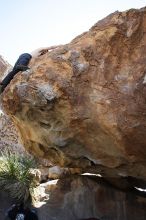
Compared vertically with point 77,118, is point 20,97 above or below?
above

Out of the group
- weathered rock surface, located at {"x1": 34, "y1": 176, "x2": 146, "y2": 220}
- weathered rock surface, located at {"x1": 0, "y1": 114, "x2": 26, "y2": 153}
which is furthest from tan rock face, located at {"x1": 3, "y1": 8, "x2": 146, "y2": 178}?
weathered rock surface, located at {"x1": 0, "y1": 114, "x2": 26, "y2": 153}

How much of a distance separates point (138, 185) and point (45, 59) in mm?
5495

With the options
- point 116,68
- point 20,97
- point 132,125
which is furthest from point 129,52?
point 20,97

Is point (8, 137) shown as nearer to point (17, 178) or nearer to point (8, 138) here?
point (8, 138)

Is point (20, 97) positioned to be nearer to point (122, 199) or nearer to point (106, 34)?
point (106, 34)

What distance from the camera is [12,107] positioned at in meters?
8.51

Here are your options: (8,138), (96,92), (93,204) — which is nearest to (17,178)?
(93,204)

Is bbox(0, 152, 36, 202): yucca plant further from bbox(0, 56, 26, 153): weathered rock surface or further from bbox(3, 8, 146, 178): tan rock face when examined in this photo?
bbox(0, 56, 26, 153): weathered rock surface

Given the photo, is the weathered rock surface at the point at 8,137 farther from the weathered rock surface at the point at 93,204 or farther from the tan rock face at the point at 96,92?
the tan rock face at the point at 96,92

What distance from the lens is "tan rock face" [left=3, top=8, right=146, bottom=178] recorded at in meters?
7.51

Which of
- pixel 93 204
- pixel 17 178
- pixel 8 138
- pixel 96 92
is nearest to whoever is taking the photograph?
pixel 96 92

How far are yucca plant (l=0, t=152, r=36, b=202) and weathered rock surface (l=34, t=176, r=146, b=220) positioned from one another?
3.13 feet

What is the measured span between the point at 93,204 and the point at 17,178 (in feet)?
10.3

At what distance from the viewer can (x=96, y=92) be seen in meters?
7.77
